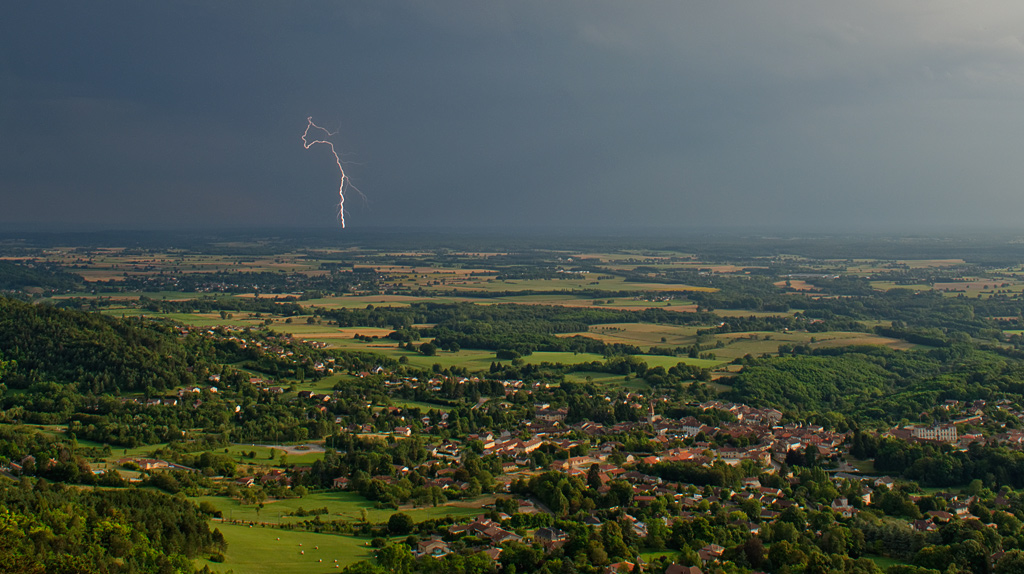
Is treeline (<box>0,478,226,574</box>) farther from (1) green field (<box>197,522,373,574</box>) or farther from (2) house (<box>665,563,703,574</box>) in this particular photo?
(2) house (<box>665,563,703,574</box>)

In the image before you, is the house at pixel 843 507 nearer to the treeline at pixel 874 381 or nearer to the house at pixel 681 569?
the house at pixel 681 569

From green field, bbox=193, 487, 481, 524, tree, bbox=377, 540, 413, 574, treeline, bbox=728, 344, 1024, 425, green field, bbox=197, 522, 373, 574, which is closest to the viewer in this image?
tree, bbox=377, 540, 413, 574

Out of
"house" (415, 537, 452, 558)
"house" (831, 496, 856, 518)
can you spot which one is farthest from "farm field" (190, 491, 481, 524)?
"house" (831, 496, 856, 518)

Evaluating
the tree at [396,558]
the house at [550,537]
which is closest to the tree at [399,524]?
the tree at [396,558]

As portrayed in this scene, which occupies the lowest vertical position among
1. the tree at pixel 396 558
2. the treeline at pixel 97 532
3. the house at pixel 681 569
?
the house at pixel 681 569

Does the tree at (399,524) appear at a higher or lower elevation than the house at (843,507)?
higher

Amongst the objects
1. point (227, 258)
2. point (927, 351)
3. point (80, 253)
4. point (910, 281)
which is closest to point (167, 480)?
point (927, 351)

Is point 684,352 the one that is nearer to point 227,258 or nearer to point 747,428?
point 747,428

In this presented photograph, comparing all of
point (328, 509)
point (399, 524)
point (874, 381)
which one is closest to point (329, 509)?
point (328, 509)
